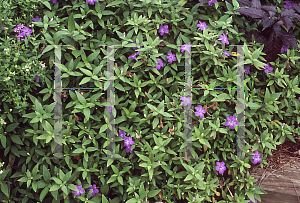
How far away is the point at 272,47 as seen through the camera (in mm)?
2391

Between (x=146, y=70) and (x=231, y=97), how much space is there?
0.75 m

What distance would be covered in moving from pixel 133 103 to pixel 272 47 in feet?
4.46

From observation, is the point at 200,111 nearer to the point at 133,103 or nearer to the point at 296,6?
the point at 133,103

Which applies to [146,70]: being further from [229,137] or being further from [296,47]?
[296,47]

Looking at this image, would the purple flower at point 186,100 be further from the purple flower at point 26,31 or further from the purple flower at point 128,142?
the purple flower at point 26,31

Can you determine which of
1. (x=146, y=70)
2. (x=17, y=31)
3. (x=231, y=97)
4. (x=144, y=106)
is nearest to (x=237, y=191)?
(x=231, y=97)

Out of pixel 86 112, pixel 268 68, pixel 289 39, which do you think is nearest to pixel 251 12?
pixel 289 39

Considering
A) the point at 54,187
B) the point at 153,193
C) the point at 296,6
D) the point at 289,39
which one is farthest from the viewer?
the point at 296,6

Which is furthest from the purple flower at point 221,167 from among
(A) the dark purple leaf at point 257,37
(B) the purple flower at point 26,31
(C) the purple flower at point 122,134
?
(B) the purple flower at point 26,31

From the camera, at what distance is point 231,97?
2236 millimetres

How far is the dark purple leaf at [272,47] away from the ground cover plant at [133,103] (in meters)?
0.03

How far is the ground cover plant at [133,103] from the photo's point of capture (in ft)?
6.87

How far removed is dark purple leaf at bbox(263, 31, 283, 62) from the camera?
2.37 m

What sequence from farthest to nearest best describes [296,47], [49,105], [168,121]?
[296,47], [168,121], [49,105]
